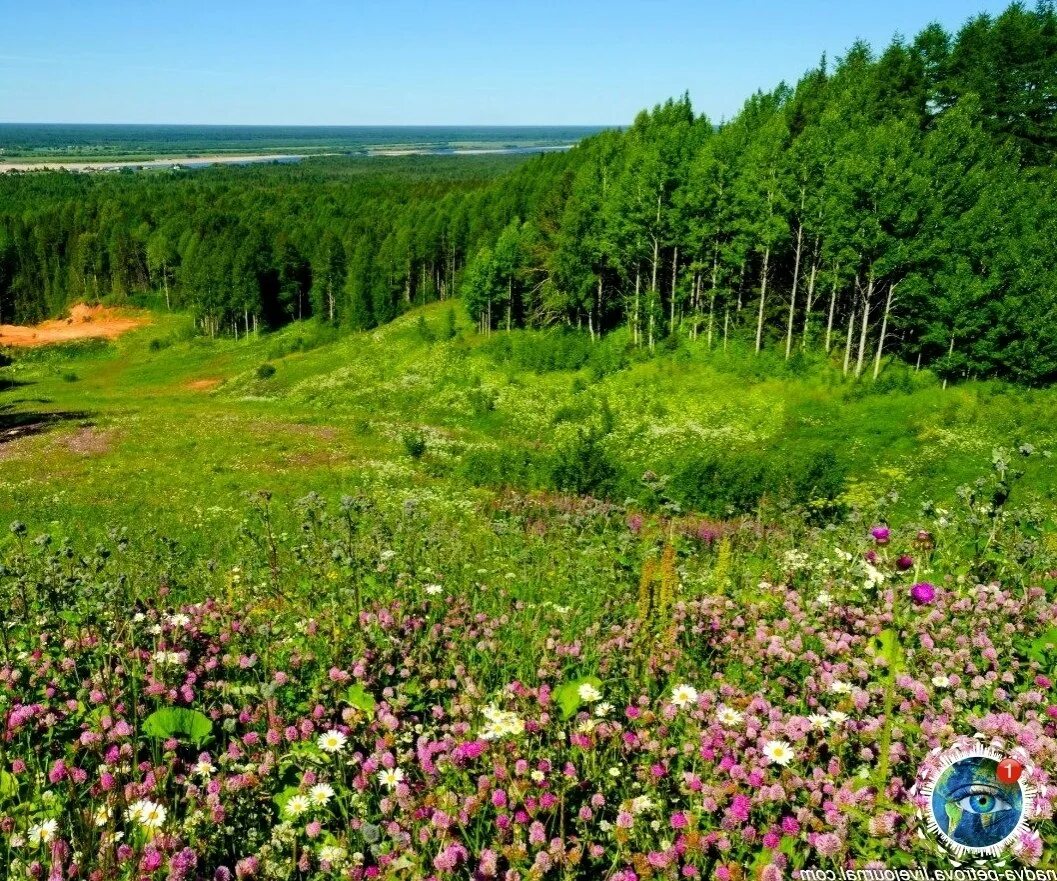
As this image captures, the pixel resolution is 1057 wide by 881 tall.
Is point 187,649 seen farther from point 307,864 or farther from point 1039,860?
point 1039,860

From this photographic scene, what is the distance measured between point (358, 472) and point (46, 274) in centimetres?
11005

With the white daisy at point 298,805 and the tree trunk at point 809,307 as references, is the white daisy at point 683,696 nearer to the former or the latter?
the white daisy at point 298,805

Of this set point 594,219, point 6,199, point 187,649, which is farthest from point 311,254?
point 6,199

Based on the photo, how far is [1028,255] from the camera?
34656mm

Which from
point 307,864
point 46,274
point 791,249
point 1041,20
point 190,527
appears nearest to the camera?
point 307,864

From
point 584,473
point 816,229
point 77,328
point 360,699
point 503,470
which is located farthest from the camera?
point 77,328

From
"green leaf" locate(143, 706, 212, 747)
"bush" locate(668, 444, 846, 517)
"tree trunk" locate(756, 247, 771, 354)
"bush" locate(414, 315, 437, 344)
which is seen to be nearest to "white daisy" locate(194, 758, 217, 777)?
"green leaf" locate(143, 706, 212, 747)

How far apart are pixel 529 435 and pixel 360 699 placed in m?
33.8

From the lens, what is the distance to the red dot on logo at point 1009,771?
320cm

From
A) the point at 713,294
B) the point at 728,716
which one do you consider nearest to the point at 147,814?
the point at 728,716

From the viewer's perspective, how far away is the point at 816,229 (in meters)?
39.5

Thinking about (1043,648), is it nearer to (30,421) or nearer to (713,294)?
(713,294)

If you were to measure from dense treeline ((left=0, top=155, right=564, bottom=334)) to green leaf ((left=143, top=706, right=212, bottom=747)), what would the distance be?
7711cm

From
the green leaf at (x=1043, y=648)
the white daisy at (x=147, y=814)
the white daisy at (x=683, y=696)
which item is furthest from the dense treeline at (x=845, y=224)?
the white daisy at (x=147, y=814)
